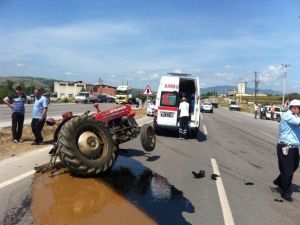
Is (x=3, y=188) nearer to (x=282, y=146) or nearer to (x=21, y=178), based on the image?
(x=21, y=178)

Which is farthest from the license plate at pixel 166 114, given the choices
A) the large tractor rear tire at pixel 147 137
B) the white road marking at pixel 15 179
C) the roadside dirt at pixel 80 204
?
the roadside dirt at pixel 80 204

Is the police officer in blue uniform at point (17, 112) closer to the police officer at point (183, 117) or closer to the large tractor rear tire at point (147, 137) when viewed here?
the large tractor rear tire at point (147, 137)

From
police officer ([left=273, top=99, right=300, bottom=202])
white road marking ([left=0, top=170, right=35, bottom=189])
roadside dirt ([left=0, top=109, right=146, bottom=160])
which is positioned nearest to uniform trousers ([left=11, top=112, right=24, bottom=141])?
roadside dirt ([left=0, top=109, right=146, bottom=160])

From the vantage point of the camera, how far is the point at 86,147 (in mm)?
8523

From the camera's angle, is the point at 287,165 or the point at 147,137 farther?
the point at 147,137

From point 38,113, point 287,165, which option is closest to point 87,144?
point 287,165

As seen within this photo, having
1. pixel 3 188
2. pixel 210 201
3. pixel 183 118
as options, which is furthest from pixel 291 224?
pixel 183 118

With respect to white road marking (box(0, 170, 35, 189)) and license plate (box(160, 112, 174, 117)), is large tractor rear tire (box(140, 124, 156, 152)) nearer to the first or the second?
white road marking (box(0, 170, 35, 189))

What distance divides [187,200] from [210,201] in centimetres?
40

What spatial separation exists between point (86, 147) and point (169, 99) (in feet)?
34.1

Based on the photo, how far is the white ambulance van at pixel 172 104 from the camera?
60.0 feet

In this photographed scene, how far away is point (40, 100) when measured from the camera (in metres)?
13.3

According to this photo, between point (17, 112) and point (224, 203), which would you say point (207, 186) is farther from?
point (17, 112)

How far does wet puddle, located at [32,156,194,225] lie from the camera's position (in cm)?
589
